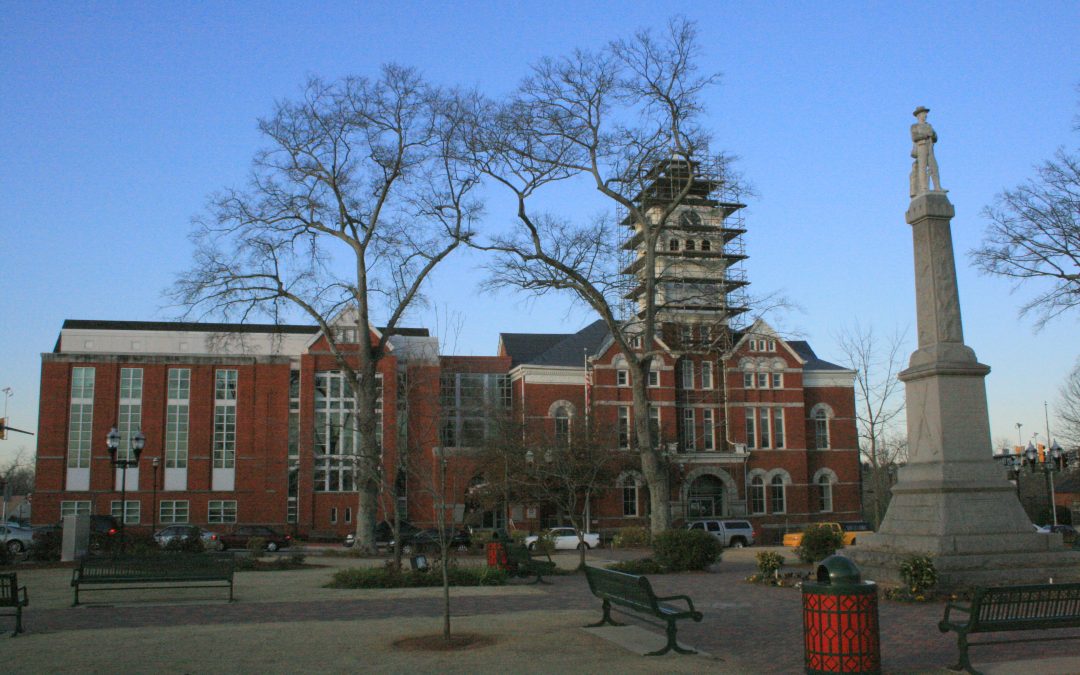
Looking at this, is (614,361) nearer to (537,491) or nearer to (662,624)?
(537,491)

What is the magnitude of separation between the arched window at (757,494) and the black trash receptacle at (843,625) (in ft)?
176

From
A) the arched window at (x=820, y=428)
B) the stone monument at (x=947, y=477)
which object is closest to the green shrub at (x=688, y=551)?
the stone monument at (x=947, y=477)

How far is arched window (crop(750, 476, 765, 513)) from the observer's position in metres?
61.2

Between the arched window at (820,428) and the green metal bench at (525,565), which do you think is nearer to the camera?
the green metal bench at (525,565)

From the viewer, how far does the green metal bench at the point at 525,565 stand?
905 inches

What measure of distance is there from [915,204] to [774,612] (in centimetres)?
871

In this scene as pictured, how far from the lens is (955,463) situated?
17.5 meters

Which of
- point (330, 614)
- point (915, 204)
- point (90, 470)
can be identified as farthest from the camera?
point (90, 470)

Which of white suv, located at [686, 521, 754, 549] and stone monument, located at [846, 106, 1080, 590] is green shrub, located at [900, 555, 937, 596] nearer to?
stone monument, located at [846, 106, 1080, 590]

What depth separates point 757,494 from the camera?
6128cm

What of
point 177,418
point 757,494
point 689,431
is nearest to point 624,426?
point 689,431

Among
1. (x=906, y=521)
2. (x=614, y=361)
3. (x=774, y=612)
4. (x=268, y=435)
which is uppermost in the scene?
(x=614, y=361)

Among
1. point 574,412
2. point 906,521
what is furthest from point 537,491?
point 906,521

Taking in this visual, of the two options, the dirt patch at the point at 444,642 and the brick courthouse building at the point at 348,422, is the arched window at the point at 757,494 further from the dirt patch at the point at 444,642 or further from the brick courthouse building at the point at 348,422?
the dirt patch at the point at 444,642
